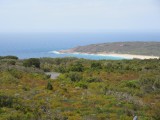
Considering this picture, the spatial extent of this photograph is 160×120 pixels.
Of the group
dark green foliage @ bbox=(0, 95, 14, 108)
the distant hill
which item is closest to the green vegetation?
dark green foliage @ bbox=(0, 95, 14, 108)

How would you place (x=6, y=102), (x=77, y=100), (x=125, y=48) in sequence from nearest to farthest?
(x=6, y=102)
(x=77, y=100)
(x=125, y=48)

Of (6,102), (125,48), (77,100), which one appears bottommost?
(125,48)

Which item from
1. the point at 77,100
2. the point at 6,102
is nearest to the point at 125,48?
the point at 77,100

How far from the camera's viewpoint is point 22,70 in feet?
76.3

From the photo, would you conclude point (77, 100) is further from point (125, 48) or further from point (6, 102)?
point (125, 48)

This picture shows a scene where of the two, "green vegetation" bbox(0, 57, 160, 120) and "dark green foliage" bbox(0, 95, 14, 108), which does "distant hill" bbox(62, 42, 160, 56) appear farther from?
"dark green foliage" bbox(0, 95, 14, 108)

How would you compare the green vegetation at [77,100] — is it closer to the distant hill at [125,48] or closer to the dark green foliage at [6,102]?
the dark green foliage at [6,102]

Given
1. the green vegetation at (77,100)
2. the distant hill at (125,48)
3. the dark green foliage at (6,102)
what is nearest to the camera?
the green vegetation at (77,100)

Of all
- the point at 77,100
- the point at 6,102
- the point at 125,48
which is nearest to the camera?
the point at 6,102

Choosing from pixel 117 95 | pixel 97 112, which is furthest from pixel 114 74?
pixel 97 112

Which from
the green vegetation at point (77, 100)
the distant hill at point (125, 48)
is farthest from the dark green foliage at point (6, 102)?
the distant hill at point (125, 48)

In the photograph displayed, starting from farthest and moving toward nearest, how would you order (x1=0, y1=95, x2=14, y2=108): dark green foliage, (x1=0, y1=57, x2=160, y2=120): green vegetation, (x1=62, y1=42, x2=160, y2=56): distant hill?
(x1=62, y1=42, x2=160, y2=56): distant hill < (x1=0, y1=95, x2=14, y2=108): dark green foliage < (x1=0, y1=57, x2=160, y2=120): green vegetation

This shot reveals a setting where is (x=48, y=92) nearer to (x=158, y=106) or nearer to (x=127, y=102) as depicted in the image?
(x=127, y=102)

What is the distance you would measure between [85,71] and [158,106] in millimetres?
12316
